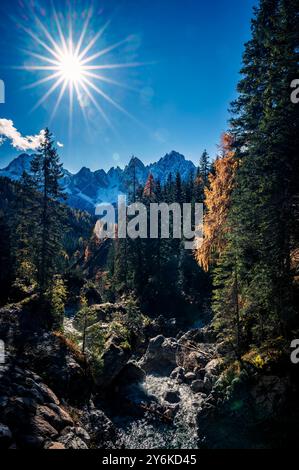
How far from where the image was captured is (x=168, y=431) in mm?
14727

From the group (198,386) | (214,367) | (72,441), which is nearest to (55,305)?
(72,441)

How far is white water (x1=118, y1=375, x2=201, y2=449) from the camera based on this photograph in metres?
13.5

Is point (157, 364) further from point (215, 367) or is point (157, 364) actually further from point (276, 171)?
point (276, 171)

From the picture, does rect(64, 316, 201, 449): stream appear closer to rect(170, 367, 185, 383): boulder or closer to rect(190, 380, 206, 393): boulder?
rect(190, 380, 206, 393): boulder

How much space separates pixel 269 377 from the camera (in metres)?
13.6

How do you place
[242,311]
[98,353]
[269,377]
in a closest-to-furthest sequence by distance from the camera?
[269,377], [242,311], [98,353]

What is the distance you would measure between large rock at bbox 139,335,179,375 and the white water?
16.8 feet

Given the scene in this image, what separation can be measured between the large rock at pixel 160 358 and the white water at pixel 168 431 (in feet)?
16.8

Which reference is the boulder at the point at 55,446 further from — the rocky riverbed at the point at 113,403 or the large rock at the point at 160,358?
the large rock at the point at 160,358

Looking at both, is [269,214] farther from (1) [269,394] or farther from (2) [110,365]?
(2) [110,365]

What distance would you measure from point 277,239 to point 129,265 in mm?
32714
